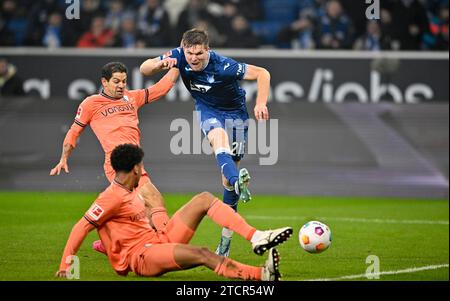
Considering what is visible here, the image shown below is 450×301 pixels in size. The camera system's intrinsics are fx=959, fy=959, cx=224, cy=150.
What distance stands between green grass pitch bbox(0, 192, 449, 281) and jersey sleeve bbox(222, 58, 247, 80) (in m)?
1.88

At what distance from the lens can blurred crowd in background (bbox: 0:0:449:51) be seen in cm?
1816

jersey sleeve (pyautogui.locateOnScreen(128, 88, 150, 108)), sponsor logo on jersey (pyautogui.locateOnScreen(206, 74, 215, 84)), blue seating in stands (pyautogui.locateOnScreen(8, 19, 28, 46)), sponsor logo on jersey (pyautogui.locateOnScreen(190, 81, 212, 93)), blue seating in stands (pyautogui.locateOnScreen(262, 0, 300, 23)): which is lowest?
jersey sleeve (pyautogui.locateOnScreen(128, 88, 150, 108))

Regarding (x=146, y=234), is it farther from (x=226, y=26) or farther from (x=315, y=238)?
(x=226, y=26)

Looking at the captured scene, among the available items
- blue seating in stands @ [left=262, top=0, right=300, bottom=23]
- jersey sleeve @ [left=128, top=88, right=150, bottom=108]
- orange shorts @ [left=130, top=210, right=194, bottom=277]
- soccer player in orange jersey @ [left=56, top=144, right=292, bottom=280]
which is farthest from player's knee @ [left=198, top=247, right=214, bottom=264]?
blue seating in stands @ [left=262, top=0, right=300, bottom=23]

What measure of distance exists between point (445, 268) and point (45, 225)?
5.34 meters

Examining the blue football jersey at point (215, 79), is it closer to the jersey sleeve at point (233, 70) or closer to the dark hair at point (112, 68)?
the jersey sleeve at point (233, 70)

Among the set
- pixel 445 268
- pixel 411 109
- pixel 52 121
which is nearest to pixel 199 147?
pixel 52 121

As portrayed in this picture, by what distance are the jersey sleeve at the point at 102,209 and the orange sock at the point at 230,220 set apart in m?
0.79

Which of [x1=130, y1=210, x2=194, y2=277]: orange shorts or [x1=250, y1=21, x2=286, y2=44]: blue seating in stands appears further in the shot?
[x1=250, y1=21, x2=286, y2=44]: blue seating in stands

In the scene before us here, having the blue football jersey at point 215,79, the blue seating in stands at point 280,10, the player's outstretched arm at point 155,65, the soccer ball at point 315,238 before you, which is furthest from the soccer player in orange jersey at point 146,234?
the blue seating in stands at point 280,10

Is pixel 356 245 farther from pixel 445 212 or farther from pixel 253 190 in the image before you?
pixel 253 190

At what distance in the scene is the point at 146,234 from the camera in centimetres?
802

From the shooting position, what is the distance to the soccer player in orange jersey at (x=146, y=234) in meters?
7.60

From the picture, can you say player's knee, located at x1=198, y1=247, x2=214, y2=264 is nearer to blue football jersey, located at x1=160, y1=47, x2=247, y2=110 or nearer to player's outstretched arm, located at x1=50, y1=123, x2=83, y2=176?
player's outstretched arm, located at x1=50, y1=123, x2=83, y2=176
